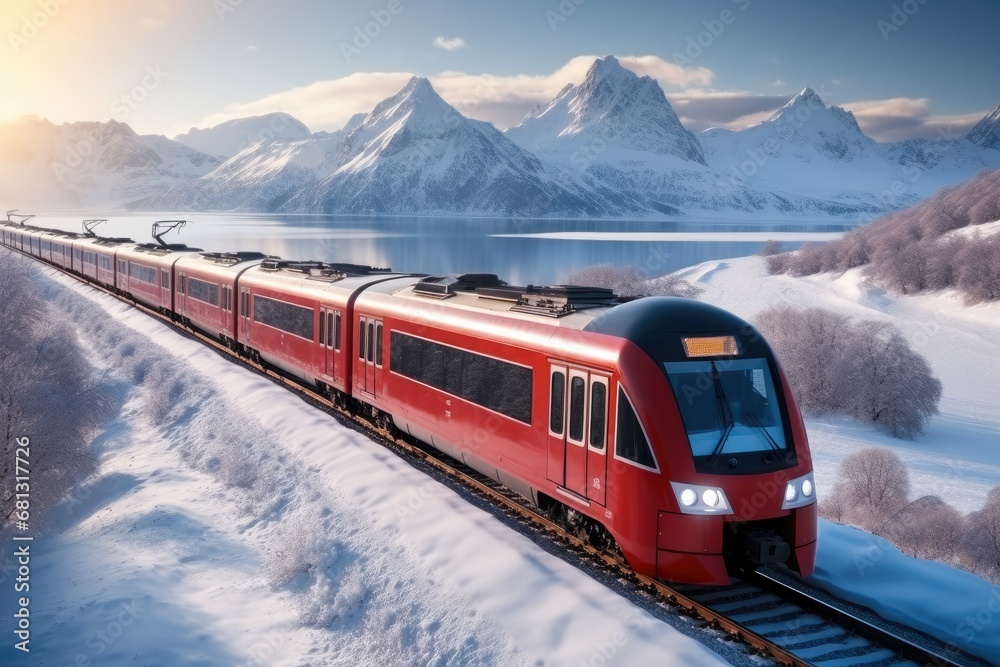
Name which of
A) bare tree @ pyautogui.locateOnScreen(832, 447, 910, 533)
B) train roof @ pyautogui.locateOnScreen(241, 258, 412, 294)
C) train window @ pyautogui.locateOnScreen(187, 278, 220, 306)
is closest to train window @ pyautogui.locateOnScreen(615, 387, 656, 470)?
train roof @ pyautogui.locateOnScreen(241, 258, 412, 294)

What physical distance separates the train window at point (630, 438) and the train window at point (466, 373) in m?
1.91

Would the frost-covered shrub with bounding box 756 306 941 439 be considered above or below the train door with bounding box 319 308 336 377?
below

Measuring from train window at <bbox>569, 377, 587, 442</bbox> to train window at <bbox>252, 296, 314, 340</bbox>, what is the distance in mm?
10362

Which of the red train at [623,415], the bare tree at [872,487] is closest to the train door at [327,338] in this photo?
the red train at [623,415]

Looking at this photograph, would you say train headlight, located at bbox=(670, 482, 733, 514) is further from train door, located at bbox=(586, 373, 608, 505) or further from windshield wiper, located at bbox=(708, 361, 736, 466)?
train door, located at bbox=(586, 373, 608, 505)

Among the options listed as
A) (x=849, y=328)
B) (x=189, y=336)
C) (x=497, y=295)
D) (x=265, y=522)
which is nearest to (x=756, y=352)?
(x=497, y=295)

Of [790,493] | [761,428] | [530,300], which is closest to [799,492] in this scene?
[790,493]

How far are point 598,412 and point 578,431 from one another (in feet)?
1.48

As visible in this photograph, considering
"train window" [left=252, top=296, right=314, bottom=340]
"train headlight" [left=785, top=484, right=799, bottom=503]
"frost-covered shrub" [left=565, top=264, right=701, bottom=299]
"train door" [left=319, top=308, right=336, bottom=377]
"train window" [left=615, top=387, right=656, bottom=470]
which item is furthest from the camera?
"frost-covered shrub" [left=565, top=264, right=701, bottom=299]

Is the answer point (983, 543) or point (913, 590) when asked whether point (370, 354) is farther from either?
point (983, 543)

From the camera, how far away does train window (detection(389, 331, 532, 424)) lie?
34.3ft

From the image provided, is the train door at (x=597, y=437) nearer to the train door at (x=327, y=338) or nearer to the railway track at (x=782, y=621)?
the railway track at (x=782, y=621)

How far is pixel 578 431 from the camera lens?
363 inches

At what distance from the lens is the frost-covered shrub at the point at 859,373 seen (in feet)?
97.4
